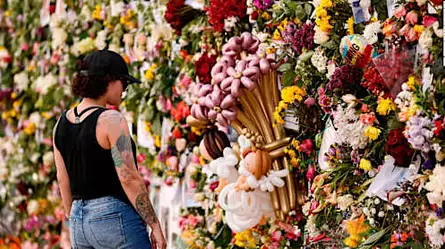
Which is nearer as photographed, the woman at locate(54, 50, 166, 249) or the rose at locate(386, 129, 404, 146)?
the rose at locate(386, 129, 404, 146)

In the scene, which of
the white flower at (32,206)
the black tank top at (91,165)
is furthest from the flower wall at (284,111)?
the white flower at (32,206)

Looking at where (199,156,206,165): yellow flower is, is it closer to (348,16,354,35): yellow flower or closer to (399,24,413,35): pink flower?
(348,16,354,35): yellow flower

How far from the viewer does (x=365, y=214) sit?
9.95 ft

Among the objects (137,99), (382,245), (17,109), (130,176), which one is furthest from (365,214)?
(17,109)

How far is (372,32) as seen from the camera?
9.84ft

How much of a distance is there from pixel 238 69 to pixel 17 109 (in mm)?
2837

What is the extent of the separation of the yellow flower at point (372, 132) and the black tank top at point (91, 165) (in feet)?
2.94

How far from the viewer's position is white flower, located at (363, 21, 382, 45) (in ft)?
9.80

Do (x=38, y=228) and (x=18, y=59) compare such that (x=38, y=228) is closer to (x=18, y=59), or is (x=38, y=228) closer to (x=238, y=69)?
(x=18, y=59)

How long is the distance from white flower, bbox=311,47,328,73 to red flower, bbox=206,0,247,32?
0.61 m

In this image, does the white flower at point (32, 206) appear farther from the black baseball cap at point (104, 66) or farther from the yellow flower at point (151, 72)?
the black baseball cap at point (104, 66)

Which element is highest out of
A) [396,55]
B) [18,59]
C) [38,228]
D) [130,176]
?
[18,59]

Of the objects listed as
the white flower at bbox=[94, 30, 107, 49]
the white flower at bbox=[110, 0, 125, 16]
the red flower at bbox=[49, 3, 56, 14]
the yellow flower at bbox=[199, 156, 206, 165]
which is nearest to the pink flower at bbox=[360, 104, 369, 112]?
the yellow flower at bbox=[199, 156, 206, 165]

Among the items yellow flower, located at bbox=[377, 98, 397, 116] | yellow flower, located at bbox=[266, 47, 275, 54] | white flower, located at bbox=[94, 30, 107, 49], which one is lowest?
yellow flower, located at bbox=[377, 98, 397, 116]
